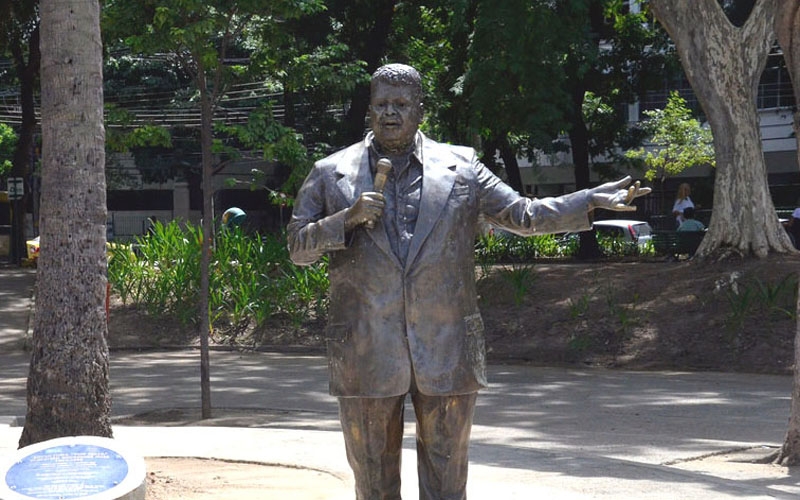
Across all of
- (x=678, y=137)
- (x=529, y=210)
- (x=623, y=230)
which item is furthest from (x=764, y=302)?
(x=678, y=137)

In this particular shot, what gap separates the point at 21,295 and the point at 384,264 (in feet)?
55.9

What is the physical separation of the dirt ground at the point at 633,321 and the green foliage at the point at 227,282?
29 cm

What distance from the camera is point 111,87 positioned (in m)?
36.9

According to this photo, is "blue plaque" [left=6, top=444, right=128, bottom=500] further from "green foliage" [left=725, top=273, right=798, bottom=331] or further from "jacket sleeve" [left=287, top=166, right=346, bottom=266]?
"green foliage" [left=725, top=273, right=798, bottom=331]

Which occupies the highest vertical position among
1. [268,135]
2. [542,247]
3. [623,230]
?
[268,135]

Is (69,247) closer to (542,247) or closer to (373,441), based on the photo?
(373,441)

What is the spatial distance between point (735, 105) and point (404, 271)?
13579 millimetres

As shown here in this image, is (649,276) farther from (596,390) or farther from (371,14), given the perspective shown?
(371,14)

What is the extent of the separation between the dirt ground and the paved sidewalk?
0.69 meters

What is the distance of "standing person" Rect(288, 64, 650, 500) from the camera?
4.36 meters

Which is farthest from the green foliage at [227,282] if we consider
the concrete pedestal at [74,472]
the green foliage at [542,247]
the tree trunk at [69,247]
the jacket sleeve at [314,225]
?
the jacket sleeve at [314,225]

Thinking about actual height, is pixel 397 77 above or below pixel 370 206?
above

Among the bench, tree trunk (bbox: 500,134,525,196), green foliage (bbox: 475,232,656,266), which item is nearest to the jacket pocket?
green foliage (bbox: 475,232,656,266)

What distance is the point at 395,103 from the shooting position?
446 cm
